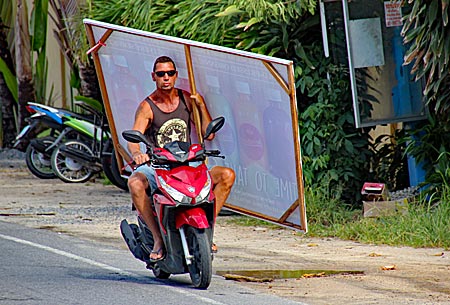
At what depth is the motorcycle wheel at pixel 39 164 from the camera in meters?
16.2

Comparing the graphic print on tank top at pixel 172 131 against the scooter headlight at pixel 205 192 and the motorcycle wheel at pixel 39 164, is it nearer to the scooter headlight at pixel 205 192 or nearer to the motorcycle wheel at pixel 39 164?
the scooter headlight at pixel 205 192

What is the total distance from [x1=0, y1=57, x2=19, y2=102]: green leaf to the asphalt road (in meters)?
9.54

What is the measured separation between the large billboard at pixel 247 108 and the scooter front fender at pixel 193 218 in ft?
5.61

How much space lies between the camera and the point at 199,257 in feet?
24.9

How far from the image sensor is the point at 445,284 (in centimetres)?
823

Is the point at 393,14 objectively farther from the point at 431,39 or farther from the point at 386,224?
the point at 386,224

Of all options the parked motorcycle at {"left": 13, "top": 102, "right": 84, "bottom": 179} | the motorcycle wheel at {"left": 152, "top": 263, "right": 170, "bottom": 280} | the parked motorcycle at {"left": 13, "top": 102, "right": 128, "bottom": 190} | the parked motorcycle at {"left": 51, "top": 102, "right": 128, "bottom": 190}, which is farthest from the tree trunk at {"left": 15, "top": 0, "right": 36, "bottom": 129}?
the motorcycle wheel at {"left": 152, "top": 263, "right": 170, "bottom": 280}

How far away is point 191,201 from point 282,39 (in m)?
4.64

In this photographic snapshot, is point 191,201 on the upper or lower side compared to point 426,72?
lower

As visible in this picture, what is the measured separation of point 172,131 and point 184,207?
0.83 meters

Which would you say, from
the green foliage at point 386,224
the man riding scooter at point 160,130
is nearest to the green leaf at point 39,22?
the green foliage at point 386,224

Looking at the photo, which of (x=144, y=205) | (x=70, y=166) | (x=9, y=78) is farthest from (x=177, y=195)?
(x=9, y=78)

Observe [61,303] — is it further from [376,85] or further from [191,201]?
[376,85]

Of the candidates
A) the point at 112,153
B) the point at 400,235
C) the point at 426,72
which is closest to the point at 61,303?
the point at 400,235
